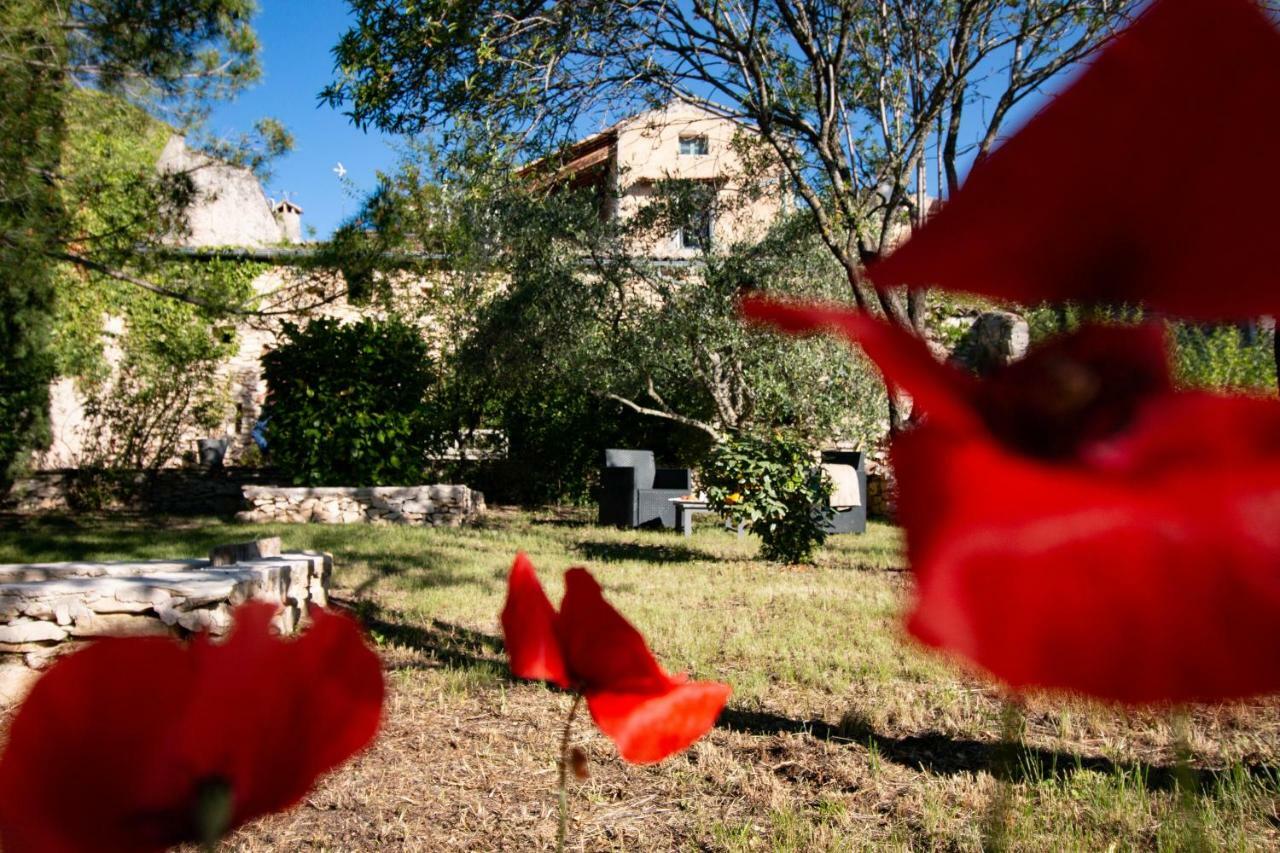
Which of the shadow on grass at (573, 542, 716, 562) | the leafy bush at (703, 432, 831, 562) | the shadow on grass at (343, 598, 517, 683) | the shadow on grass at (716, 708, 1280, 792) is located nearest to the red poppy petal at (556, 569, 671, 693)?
the shadow on grass at (716, 708, 1280, 792)

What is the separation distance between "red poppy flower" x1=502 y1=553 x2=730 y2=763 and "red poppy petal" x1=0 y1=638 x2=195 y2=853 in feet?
0.50

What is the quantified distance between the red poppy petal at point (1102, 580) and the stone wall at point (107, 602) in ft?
13.5

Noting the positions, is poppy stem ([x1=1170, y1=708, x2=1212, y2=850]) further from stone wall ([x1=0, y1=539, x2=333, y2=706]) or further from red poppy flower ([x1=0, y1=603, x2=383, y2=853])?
stone wall ([x1=0, y1=539, x2=333, y2=706])

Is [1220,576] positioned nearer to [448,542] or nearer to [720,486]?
[720,486]

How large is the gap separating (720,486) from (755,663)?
3.80 m

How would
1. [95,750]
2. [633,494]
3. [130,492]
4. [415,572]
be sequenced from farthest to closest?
[130,492]
[633,494]
[415,572]
[95,750]

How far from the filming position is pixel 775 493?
314 inches

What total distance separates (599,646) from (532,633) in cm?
3

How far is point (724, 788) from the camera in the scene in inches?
120

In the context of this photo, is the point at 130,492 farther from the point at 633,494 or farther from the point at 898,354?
the point at 898,354

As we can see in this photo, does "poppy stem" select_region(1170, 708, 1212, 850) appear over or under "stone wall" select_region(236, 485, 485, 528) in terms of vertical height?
over

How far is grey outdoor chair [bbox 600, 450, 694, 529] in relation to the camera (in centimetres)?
1052

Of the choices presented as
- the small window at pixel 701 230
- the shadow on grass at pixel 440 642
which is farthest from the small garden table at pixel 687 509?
the shadow on grass at pixel 440 642

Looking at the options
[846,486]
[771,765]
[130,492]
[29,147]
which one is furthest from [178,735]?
[130,492]
